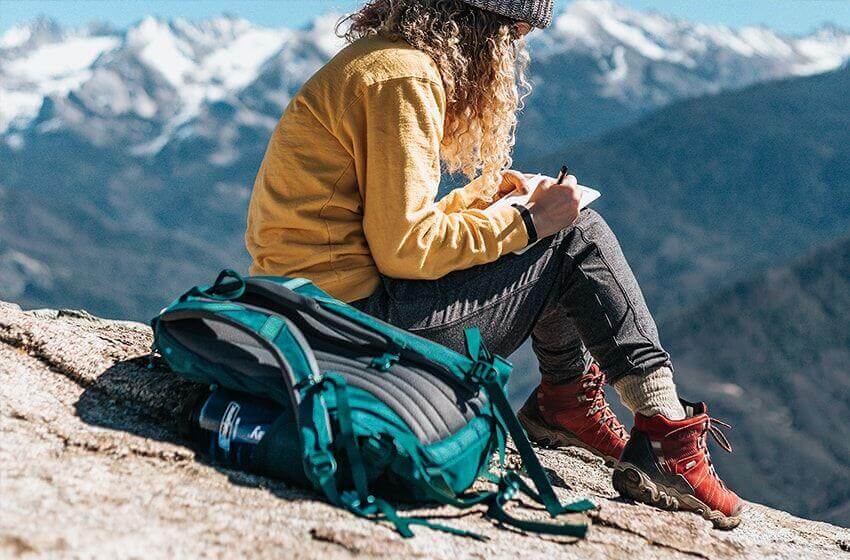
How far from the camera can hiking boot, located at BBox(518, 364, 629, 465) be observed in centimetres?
369

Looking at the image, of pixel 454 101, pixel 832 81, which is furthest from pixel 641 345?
pixel 832 81

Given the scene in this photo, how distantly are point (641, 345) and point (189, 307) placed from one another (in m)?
1.45

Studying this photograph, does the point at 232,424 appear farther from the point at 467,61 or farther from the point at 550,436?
the point at 550,436

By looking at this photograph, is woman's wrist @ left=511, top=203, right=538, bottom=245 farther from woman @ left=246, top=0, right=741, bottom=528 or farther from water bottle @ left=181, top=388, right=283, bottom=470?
water bottle @ left=181, top=388, right=283, bottom=470

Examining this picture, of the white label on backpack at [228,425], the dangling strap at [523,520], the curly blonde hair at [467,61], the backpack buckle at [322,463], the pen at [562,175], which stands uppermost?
the curly blonde hair at [467,61]

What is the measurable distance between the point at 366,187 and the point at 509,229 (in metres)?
0.46

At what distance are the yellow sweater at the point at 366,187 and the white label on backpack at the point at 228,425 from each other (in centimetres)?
52

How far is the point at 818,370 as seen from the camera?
74.5 m

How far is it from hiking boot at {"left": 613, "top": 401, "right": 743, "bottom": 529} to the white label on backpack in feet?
4.41

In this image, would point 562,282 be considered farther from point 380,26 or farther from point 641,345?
point 380,26

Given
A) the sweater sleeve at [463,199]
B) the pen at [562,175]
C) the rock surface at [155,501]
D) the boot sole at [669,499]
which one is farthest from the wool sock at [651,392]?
the sweater sleeve at [463,199]

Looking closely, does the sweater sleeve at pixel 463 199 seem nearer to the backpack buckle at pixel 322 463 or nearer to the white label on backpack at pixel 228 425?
the white label on backpack at pixel 228 425

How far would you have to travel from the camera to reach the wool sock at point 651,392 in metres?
3.11

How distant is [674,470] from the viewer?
3152 mm
